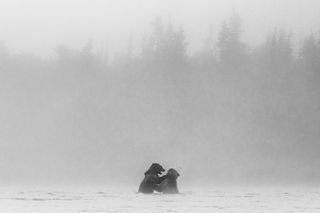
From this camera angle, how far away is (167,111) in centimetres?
10038

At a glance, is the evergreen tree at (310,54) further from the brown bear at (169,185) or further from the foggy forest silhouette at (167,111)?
the brown bear at (169,185)

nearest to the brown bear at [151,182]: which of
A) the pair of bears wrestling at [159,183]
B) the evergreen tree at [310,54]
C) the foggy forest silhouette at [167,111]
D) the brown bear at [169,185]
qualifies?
the pair of bears wrestling at [159,183]

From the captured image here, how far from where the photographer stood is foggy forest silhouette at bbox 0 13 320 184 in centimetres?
9150

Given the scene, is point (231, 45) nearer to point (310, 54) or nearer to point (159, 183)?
point (310, 54)

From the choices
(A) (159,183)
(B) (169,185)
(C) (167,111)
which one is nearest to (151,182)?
(A) (159,183)

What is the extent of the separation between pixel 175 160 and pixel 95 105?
1936cm

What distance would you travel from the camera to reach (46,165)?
94.1m

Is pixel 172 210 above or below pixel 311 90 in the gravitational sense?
below

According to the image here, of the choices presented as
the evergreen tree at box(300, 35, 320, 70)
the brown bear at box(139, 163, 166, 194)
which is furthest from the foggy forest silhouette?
the brown bear at box(139, 163, 166, 194)

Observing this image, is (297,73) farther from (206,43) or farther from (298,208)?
(298,208)

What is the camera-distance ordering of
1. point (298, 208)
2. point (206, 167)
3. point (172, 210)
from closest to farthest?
1. point (172, 210)
2. point (298, 208)
3. point (206, 167)

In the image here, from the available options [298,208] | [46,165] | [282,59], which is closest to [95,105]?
[46,165]

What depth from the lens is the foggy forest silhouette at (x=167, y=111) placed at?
91.5 meters

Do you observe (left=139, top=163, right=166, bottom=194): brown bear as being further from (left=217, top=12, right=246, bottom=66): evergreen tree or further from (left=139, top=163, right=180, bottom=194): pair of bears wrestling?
(left=217, top=12, right=246, bottom=66): evergreen tree
